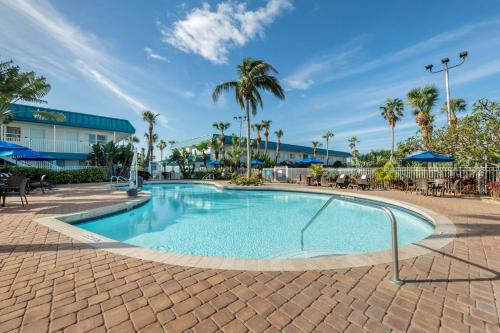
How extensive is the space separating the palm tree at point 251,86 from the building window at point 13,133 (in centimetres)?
1790

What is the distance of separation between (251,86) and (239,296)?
1778 centimetres

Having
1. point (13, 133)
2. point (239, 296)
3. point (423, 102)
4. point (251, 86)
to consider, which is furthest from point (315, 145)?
point (239, 296)

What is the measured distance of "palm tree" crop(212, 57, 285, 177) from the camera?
59.2 feet

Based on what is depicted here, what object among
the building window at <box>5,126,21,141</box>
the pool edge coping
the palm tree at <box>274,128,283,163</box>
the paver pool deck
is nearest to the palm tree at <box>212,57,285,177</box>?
the pool edge coping

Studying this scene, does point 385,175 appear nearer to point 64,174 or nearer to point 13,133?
point 64,174

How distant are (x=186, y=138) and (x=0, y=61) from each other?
3255 centimetres

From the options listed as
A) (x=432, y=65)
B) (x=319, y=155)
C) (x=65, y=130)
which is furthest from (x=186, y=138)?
(x=432, y=65)

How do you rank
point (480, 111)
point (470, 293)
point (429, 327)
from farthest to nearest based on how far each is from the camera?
point (480, 111)
point (470, 293)
point (429, 327)

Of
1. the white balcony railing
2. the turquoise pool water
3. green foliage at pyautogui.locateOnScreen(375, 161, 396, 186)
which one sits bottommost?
the turquoise pool water

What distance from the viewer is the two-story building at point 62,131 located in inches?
759

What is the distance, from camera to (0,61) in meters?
10.1

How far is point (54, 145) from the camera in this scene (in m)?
20.0

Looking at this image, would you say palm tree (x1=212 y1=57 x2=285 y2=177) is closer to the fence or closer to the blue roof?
the fence

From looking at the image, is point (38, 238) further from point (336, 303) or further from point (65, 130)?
point (65, 130)
